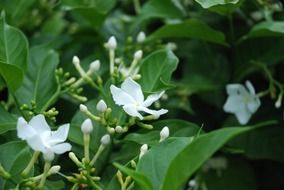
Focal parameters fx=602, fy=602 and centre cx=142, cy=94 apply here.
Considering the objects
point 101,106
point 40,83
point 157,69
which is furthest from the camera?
point 40,83

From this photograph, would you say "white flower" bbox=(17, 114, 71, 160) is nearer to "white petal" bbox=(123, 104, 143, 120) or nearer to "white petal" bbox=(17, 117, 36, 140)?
"white petal" bbox=(17, 117, 36, 140)

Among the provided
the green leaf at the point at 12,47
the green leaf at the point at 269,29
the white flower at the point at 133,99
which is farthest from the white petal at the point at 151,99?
the green leaf at the point at 269,29

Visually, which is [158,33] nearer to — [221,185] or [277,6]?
[277,6]

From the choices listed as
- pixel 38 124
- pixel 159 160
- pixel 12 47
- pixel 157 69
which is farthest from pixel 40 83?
pixel 159 160

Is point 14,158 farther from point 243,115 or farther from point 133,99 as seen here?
point 243,115

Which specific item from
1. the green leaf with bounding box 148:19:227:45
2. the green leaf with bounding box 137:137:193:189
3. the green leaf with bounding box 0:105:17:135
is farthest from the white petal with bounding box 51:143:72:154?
the green leaf with bounding box 148:19:227:45
